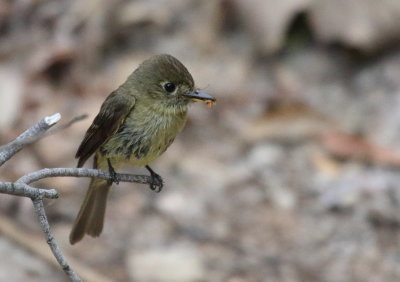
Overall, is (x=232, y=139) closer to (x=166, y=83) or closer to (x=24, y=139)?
(x=166, y=83)

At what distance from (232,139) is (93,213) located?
2.39 metres

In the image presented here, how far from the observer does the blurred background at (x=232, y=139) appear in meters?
5.48

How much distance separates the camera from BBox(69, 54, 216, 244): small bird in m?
3.82

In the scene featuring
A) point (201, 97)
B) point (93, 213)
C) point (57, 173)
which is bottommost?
point (57, 173)

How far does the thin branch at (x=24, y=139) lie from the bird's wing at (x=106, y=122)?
97cm

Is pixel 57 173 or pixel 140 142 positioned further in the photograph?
pixel 140 142

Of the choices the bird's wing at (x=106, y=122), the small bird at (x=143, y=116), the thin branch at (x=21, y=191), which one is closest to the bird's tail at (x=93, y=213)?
the small bird at (x=143, y=116)

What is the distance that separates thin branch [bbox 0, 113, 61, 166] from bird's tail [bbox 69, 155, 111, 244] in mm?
1214

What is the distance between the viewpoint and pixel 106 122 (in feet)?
12.6

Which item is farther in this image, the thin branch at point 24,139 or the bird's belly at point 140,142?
the bird's belly at point 140,142

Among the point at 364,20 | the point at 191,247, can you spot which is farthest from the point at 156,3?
the point at 191,247

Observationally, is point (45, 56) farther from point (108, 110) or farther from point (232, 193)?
point (108, 110)

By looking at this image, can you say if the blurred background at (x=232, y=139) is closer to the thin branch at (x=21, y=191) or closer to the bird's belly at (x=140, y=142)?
the bird's belly at (x=140, y=142)

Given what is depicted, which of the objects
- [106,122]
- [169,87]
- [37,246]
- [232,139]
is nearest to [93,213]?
[106,122]
